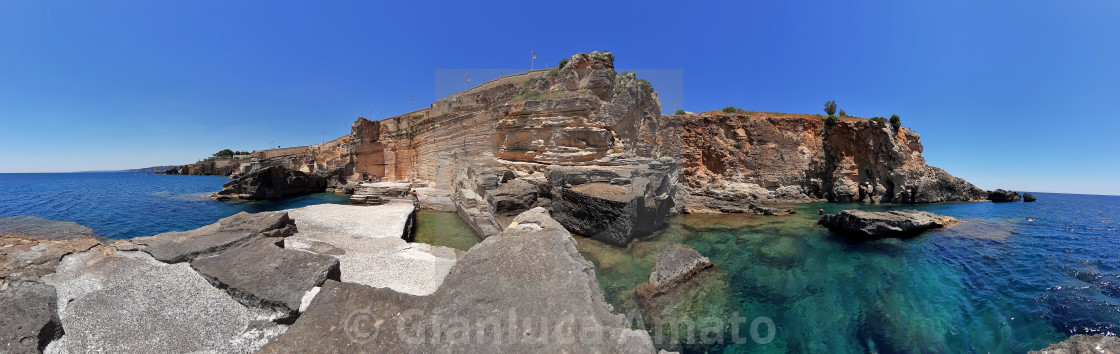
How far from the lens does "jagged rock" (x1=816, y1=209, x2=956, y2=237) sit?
1177 cm

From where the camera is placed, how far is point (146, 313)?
3.09 metres

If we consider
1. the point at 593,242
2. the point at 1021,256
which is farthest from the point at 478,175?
the point at 1021,256

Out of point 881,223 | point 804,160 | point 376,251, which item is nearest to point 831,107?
point 804,160

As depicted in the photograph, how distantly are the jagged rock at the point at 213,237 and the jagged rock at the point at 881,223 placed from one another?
16.2 meters

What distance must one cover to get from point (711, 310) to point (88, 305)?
24.4ft

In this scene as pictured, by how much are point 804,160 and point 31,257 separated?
121 ft

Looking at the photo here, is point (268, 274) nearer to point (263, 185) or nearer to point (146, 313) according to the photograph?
point (146, 313)

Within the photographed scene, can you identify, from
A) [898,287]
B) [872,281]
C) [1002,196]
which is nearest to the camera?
[898,287]

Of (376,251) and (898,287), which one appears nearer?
(376,251)

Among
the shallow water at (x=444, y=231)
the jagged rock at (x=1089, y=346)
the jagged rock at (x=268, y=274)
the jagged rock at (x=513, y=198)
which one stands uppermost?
the jagged rock at (x=513, y=198)

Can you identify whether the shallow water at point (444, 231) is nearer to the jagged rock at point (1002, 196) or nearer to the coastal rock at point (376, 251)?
the coastal rock at point (376, 251)

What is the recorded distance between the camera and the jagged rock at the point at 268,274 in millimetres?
3266

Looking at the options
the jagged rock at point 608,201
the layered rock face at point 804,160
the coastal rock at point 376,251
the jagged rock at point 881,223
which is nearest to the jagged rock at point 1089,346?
the jagged rock at point 608,201

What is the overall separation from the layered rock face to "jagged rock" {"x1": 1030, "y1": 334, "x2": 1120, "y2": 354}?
74.6ft
